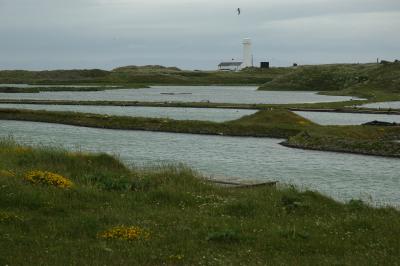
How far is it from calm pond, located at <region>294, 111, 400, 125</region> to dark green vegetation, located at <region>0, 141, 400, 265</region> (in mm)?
57815

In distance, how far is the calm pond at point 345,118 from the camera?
7730 centimetres

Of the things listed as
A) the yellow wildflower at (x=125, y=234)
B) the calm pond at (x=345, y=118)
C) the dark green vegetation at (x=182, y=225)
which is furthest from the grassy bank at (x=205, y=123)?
the yellow wildflower at (x=125, y=234)

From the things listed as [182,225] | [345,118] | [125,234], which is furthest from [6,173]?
[345,118]

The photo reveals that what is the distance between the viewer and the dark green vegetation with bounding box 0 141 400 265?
40.0ft

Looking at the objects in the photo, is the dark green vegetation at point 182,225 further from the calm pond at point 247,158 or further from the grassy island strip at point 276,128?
the grassy island strip at point 276,128

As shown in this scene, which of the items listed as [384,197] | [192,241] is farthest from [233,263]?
[384,197]

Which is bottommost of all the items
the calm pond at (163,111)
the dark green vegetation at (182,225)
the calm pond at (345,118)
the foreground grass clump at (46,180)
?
the calm pond at (345,118)

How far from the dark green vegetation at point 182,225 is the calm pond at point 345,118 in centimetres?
5781

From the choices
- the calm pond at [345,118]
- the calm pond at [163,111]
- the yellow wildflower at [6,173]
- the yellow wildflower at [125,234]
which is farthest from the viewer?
the calm pond at [163,111]

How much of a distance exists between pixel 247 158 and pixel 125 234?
35.9 meters

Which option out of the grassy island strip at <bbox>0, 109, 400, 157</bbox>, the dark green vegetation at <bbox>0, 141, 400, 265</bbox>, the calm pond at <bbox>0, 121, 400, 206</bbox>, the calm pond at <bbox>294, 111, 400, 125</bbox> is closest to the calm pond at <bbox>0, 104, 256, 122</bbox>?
the calm pond at <bbox>294, 111, 400, 125</bbox>

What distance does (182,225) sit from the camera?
49.6 ft

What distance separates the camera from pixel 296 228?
1526 centimetres

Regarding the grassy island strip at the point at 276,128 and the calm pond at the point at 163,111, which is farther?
the calm pond at the point at 163,111
